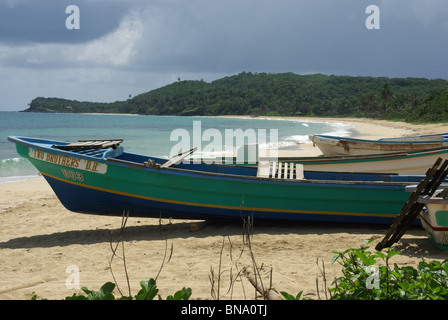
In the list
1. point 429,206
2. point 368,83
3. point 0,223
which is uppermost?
point 368,83

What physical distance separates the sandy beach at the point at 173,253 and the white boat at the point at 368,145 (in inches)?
266

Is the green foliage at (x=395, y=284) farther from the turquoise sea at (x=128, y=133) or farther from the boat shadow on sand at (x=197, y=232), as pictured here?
the turquoise sea at (x=128, y=133)

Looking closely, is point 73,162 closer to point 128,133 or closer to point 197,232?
point 197,232

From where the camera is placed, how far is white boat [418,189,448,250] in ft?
18.5

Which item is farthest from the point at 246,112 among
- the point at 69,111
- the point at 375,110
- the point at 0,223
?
the point at 0,223

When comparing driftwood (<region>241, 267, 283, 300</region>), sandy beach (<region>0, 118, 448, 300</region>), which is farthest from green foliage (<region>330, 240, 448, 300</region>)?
sandy beach (<region>0, 118, 448, 300</region>)

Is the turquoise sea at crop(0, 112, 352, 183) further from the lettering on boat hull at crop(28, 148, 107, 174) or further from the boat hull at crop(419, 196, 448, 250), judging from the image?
the boat hull at crop(419, 196, 448, 250)

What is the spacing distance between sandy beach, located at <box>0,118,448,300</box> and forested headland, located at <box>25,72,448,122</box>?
6324 centimetres

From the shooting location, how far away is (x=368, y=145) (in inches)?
559

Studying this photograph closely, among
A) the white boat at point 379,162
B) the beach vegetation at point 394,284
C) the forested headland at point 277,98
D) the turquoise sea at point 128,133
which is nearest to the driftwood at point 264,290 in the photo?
the beach vegetation at point 394,284

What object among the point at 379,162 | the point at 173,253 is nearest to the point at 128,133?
the point at 379,162
